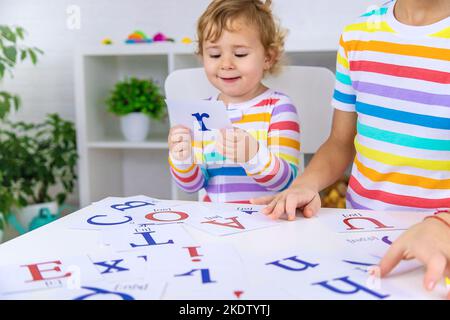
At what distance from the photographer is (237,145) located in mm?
968

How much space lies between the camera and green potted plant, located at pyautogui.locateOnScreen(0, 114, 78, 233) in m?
2.21

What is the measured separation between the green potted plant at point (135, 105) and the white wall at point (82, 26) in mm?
308

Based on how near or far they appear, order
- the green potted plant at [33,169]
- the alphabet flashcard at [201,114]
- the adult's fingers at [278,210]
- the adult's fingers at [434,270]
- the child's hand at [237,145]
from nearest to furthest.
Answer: the adult's fingers at [434,270] → the adult's fingers at [278,210] → the alphabet flashcard at [201,114] → the child's hand at [237,145] → the green potted plant at [33,169]

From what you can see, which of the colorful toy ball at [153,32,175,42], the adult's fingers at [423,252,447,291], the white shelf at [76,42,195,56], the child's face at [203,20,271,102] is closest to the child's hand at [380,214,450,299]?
the adult's fingers at [423,252,447,291]

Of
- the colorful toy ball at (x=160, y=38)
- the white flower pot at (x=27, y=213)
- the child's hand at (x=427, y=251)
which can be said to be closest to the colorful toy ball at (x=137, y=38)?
the colorful toy ball at (x=160, y=38)

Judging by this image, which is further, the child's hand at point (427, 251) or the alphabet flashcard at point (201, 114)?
the alphabet flashcard at point (201, 114)

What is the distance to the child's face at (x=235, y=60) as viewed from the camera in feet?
4.03

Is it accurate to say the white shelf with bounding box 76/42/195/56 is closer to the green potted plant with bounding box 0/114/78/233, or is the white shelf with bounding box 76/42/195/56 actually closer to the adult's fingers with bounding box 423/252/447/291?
the green potted plant with bounding box 0/114/78/233

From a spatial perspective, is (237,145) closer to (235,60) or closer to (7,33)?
(235,60)

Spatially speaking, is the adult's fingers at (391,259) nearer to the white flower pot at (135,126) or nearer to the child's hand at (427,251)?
the child's hand at (427,251)

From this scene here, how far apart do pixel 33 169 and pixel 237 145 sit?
1.49 metres

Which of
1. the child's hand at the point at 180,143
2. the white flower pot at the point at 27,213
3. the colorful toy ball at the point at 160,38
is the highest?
the colorful toy ball at the point at 160,38

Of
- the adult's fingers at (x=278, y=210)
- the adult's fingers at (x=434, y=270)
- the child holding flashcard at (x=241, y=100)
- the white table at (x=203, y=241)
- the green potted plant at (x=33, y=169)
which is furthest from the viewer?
the green potted plant at (x=33, y=169)

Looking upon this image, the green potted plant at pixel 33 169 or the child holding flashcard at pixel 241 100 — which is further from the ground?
the child holding flashcard at pixel 241 100
